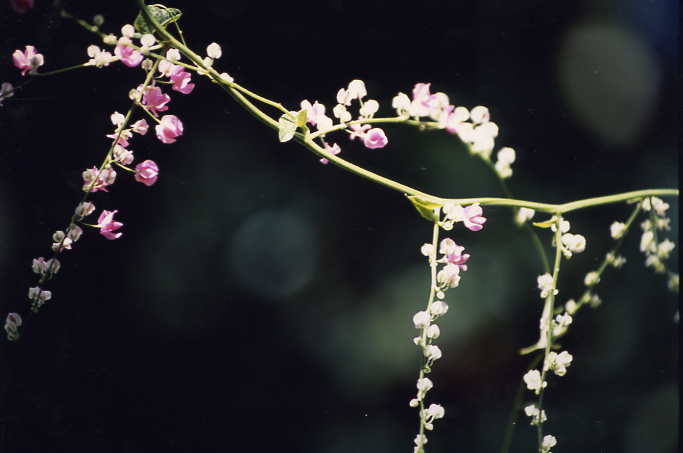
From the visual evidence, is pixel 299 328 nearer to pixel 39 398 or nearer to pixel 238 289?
pixel 238 289

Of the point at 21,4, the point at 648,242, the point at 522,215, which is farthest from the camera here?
the point at 648,242

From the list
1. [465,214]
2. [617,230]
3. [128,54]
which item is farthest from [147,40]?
[617,230]

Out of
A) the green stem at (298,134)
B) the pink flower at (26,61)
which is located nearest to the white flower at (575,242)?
the green stem at (298,134)

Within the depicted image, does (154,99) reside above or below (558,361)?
above

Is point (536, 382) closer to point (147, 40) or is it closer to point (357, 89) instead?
point (357, 89)

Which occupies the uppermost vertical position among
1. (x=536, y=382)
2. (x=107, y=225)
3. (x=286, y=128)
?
(x=286, y=128)

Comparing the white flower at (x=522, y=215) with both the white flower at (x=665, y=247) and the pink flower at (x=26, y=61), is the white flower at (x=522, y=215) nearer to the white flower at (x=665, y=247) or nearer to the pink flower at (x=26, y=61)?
the white flower at (x=665, y=247)
